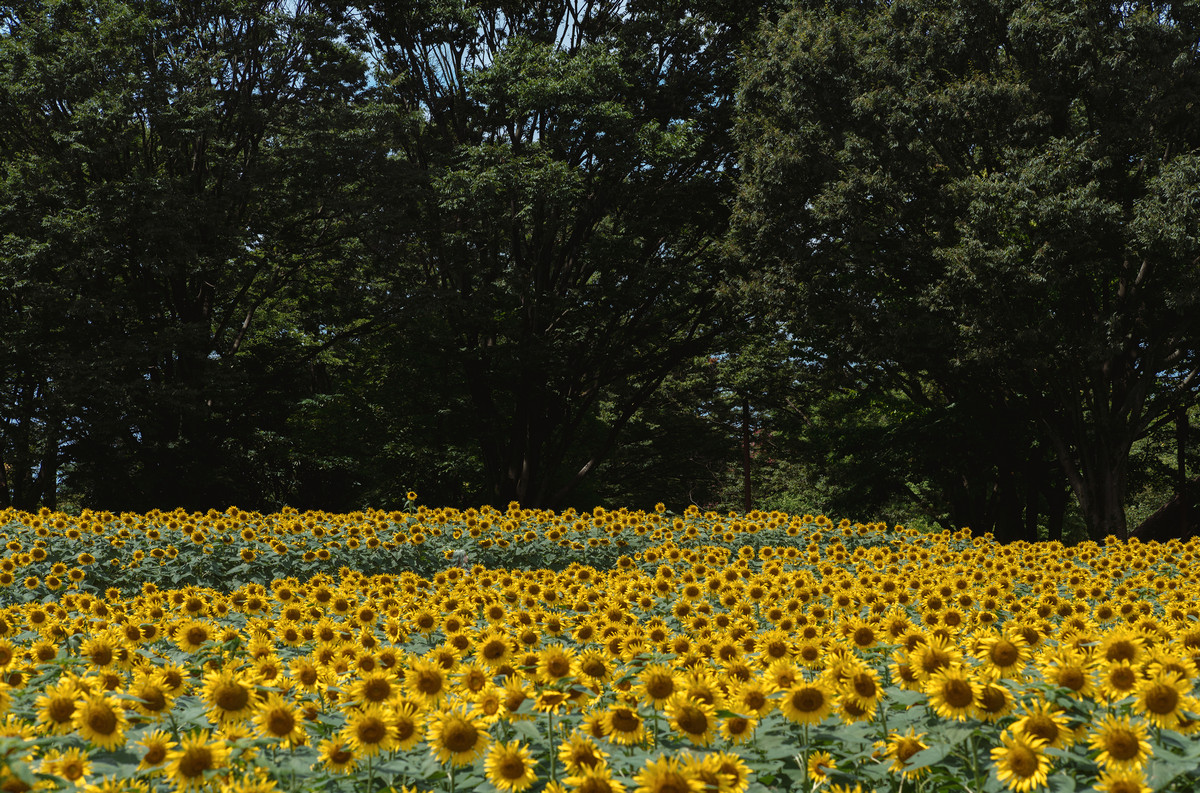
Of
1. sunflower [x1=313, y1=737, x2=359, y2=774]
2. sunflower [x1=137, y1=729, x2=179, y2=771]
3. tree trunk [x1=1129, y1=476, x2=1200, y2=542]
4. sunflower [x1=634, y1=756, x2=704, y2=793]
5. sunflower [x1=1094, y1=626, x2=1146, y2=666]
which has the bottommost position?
sunflower [x1=313, y1=737, x2=359, y2=774]

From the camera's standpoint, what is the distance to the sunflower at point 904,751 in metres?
2.76

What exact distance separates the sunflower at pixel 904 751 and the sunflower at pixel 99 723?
233 cm

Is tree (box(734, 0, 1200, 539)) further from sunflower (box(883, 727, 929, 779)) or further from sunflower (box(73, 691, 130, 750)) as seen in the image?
sunflower (box(73, 691, 130, 750))

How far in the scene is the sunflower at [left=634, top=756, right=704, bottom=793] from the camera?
2350 mm

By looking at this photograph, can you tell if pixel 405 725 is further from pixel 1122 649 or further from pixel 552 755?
pixel 1122 649

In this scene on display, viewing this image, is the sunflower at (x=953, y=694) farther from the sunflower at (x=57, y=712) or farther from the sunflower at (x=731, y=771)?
the sunflower at (x=57, y=712)

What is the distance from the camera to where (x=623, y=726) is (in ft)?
9.37

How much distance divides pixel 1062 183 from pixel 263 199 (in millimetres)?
17016

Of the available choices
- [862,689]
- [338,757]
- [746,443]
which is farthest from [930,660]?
[746,443]

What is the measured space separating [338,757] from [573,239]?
2043 centimetres

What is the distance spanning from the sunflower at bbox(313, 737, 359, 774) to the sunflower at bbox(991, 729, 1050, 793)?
1.93 metres

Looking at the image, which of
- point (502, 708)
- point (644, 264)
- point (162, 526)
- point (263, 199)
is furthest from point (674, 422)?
point (502, 708)

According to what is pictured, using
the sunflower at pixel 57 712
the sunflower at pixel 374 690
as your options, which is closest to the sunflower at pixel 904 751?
the sunflower at pixel 374 690

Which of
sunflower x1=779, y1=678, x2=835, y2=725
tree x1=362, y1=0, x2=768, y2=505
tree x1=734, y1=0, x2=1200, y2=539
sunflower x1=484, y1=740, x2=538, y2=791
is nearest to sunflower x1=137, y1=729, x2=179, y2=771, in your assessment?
sunflower x1=484, y1=740, x2=538, y2=791
